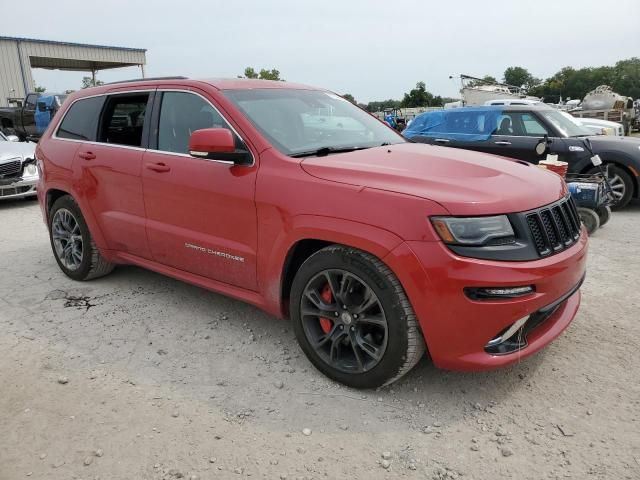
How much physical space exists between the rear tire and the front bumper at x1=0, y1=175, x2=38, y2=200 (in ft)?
28.4

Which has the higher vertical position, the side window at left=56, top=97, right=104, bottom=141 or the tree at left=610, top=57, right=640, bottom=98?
the tree at left=610, top=57, right=640, bottom=98

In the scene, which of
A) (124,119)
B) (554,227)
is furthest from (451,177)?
(124,119)

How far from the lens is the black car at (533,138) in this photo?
7914mm

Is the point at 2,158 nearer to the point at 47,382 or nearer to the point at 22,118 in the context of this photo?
the point at 47,382

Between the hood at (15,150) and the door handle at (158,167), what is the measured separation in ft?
21.0

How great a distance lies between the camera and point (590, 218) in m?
6.52

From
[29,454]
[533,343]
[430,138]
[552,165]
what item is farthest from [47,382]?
[430,138]

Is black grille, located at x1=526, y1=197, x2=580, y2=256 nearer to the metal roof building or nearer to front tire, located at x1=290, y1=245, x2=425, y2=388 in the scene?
front tire, located at x1=290, y1=245, x2=425, y2=388

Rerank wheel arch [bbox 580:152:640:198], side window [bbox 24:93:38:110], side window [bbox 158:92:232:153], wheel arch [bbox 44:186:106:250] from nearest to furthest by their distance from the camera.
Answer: side window [bbox 158:92:232:153]
wheel arch [bbox 44:186:106:250]
wheel arch [bbox 580:152:640:198]
side window [bbox 24:93:38:110]

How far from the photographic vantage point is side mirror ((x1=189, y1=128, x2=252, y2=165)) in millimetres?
3117

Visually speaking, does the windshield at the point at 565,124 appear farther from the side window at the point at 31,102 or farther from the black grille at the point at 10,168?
the side window at the point at 31,102

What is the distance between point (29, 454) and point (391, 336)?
1.87 m

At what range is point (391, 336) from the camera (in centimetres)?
271

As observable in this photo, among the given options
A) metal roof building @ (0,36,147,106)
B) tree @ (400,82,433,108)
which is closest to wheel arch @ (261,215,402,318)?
metal roof building @ (0,36,147,106)
